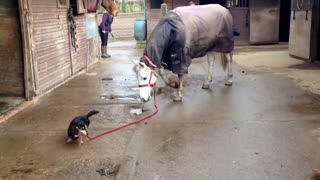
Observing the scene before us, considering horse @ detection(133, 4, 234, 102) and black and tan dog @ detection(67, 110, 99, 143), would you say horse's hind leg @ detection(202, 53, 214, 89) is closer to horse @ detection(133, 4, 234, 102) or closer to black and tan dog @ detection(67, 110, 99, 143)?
horse @ detection(133, 4, 234, 102)

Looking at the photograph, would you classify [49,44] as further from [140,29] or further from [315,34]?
[140,29]

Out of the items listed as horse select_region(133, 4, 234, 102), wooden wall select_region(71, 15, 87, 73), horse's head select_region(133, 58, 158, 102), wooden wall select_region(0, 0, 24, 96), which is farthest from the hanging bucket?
horse's head select_region(133, 58, 158, 102)

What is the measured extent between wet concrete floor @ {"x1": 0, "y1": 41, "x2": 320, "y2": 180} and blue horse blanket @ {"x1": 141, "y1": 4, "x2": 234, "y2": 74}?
643 mm

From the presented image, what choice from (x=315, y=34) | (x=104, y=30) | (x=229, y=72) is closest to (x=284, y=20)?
(x=315, y=34)

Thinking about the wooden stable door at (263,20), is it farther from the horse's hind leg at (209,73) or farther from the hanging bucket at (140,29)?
the horse's hind leg at (209,73)

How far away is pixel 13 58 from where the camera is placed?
584cm

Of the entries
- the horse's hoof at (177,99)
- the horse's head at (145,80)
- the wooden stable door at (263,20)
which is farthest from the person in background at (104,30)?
the horse's head at (145,80)

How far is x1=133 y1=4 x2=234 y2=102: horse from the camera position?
5051 millimetres

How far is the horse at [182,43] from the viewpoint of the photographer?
5051mm

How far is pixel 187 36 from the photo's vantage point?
574 centimetres

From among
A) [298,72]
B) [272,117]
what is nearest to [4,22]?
[272,117]

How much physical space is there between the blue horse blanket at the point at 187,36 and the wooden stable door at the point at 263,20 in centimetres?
709

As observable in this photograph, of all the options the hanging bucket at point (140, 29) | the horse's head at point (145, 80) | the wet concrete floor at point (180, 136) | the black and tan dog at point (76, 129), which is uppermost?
the hanging bucket at point (140, 29)

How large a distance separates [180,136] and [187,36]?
2.02 m
